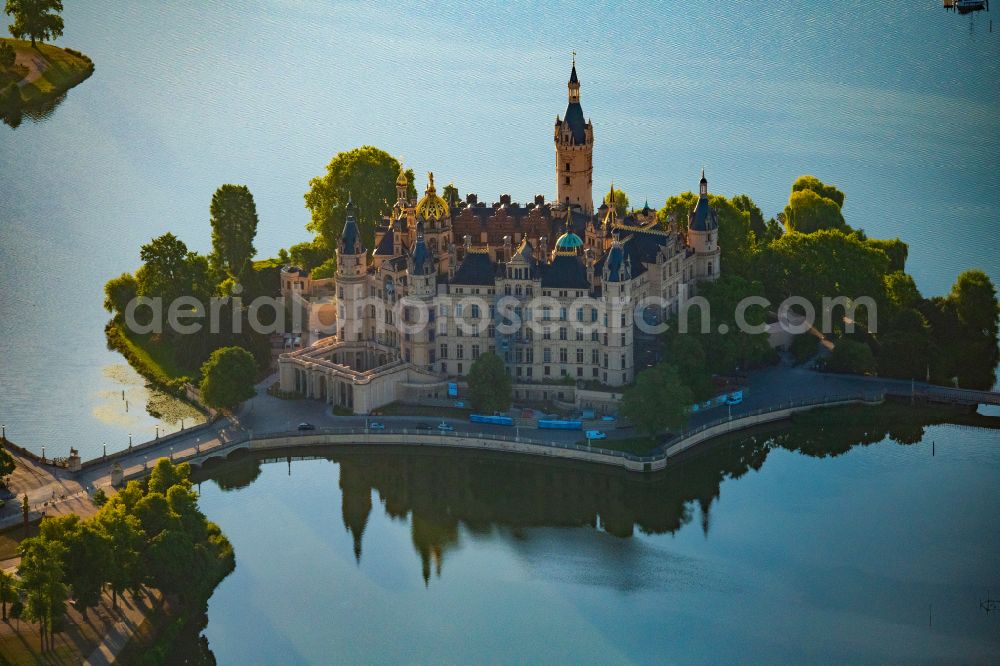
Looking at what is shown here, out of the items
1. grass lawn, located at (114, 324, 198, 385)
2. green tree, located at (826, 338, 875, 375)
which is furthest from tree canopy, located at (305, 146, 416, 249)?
green tree, located at (826, 338, 875, 375)

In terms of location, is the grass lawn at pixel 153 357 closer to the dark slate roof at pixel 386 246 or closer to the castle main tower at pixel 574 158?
the dark slate roof at pixel 386 246

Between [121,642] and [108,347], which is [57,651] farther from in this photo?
[108,347]

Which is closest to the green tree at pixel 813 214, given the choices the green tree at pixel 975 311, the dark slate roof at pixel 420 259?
the green tree at pixel 975 311

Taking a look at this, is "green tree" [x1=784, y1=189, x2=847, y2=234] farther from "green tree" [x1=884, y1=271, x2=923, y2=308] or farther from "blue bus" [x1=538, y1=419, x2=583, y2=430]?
"blue bus" [x1=538, y1=419, x2=583, y2=430]

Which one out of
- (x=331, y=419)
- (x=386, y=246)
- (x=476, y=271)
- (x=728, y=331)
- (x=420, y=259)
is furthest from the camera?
(x=386, y=246)

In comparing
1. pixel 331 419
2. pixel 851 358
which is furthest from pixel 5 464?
pixel 851 358

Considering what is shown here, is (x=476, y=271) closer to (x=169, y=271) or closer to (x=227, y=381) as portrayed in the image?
(x=227, y=381)
